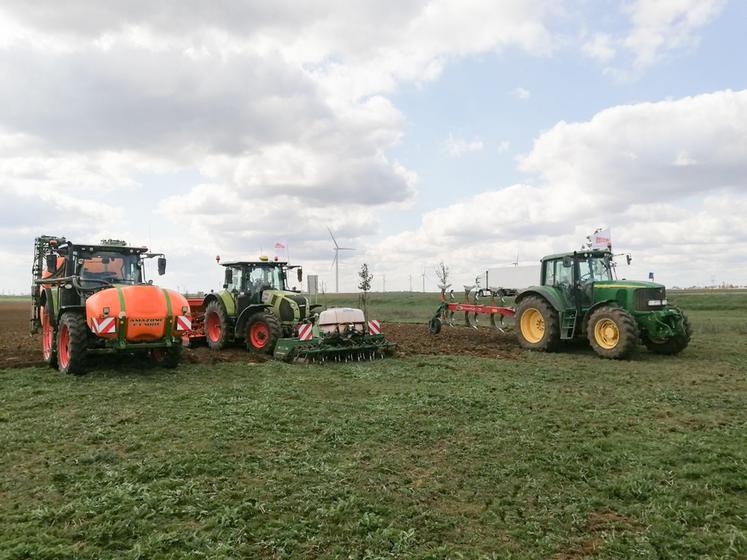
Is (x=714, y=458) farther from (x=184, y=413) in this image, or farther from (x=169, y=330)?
(x=169, y=330)

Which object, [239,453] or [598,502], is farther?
[239,453]

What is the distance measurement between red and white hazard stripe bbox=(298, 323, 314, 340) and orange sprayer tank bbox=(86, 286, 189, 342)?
8.49 feet

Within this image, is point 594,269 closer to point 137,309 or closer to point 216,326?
point 216,326

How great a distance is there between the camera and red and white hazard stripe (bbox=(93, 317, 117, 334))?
9.29m

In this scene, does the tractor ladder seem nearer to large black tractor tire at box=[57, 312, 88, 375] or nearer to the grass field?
the grass field

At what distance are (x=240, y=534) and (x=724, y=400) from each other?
7.35 meters

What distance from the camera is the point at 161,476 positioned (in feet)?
16.1

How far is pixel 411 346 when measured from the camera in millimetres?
14398

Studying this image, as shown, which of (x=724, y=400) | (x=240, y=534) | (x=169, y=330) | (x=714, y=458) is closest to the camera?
(x=240, y=534)

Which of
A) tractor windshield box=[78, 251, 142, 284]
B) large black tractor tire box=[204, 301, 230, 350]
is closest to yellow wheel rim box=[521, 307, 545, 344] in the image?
large black tractor tire box=[204, 301, 230, 350]

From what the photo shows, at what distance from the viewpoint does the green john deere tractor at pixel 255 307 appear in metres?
12.9

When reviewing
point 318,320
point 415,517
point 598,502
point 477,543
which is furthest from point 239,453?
point 318,320

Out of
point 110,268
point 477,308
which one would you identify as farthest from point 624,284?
point 110,268

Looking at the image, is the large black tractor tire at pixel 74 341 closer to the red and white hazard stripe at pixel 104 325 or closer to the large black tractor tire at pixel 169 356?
the red and white hazard stripe at pixel 104 325
